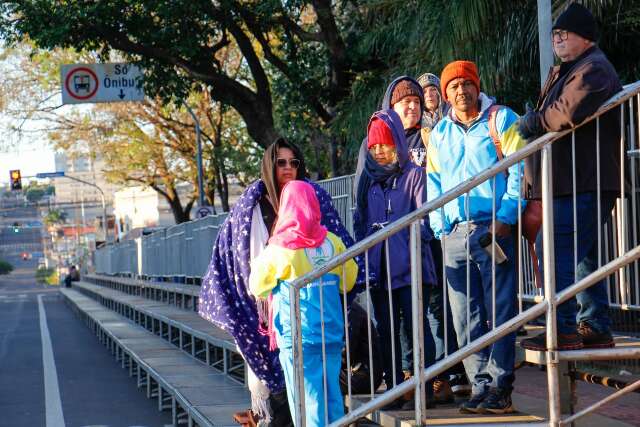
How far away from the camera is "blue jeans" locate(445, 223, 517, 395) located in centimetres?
533

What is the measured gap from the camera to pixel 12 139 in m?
39.2

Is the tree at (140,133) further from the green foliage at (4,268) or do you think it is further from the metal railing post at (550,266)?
the green foliage at (4,268)

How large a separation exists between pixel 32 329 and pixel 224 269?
25.5 meters

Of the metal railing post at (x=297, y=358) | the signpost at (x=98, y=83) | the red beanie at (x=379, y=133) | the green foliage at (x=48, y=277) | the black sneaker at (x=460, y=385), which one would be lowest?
the green foliage at (x=48, y=277)

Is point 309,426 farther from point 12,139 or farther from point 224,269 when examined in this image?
point 12,139

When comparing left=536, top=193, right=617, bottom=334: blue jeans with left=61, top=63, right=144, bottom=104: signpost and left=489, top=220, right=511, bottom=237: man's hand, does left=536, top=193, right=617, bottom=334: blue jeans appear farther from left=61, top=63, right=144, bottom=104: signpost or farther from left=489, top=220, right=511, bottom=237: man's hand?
left=61, top=63, right=144, bottom=104: signpost

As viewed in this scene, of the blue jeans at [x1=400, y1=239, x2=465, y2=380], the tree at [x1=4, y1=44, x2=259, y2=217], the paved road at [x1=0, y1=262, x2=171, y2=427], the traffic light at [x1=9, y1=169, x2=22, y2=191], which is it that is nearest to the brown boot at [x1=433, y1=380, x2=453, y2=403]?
the blue jeans at [x1=400, y1=239, x2=465, y2=380]

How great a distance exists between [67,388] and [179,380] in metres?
4.81

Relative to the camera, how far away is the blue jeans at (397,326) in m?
5.97

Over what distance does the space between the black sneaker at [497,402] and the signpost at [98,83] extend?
22071 millimetres

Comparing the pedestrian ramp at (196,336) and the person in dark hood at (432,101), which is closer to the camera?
the person in dark hood at (432,101)

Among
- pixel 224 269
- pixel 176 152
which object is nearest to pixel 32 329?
pixel 176 152

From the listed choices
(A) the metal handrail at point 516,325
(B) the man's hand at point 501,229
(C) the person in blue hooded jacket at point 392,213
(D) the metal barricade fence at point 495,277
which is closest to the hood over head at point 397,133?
(C) the person in blue hooded jacket at point 392,213

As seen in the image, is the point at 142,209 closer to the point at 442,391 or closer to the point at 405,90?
the point at 405,90
